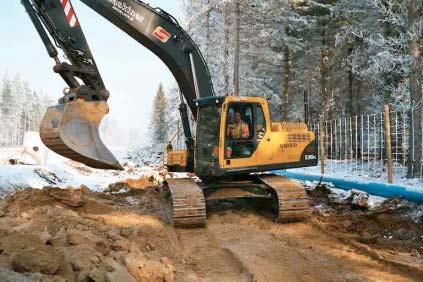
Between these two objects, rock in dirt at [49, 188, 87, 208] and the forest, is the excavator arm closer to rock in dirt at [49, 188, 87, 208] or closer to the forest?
rock in dirt at [49, 188, 87, 208]

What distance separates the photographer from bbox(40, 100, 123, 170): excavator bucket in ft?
24.3

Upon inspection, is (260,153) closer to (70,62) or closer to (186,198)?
(186,198)

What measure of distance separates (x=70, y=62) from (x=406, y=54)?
9.44 m

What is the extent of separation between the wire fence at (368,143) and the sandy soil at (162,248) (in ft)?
20.3

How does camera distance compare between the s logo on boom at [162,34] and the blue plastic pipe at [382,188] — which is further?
the s logo on boom at [162,34]

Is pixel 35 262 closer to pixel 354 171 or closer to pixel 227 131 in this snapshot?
pixel 227 131

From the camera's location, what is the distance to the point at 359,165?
1503 cm

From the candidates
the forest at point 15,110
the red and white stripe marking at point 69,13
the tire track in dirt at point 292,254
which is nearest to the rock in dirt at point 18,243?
the tire track in dirt at point 292,254

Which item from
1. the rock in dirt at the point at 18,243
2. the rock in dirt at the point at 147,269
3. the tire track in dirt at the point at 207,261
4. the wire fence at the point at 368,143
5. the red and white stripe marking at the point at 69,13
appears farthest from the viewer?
the wire fence at the point at 368,143

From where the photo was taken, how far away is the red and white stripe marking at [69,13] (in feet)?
27.4

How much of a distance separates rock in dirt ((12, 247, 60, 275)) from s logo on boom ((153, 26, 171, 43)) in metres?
6.06

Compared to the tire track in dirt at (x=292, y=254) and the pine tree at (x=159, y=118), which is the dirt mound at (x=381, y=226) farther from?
the pine tree at (x=159, y=118)

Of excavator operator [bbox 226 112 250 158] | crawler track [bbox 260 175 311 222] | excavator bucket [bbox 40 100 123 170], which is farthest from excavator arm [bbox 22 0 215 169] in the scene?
crawler track [bbox 260 175 311 222]

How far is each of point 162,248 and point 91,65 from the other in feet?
13.6
